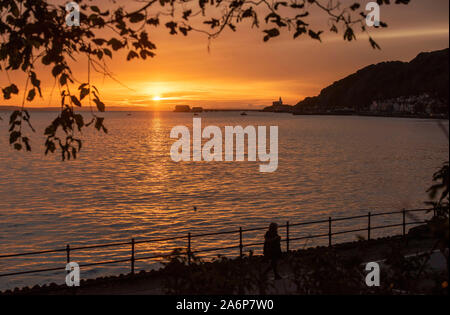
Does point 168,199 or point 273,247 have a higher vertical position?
point 273,247

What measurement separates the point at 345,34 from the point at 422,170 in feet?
248

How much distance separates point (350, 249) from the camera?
1828cm

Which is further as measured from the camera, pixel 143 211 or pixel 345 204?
pixel 345 204

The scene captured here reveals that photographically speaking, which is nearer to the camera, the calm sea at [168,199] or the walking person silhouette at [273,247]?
the walking person silhouette at [273,247]

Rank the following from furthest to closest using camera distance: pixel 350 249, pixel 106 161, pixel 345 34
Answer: pixel 106 161 → pixel 350 249 → pixel 345 34

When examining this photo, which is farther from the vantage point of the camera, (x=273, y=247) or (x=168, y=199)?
(x=168, y=199)

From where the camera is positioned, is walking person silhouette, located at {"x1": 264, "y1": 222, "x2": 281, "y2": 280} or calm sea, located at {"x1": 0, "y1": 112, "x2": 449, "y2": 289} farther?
calm sea, located at {"x1": 0, "y1": 112, "x2": 449, "y2": 289}

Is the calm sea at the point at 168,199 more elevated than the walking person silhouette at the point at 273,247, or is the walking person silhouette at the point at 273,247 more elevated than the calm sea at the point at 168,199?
the walking person silhouette at the point at 273,247

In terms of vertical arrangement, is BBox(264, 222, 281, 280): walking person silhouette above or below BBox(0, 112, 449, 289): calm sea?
above

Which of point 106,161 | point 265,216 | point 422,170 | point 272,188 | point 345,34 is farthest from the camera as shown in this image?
point 106,161

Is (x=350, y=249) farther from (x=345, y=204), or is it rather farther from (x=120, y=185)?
(x=120, y=185)
